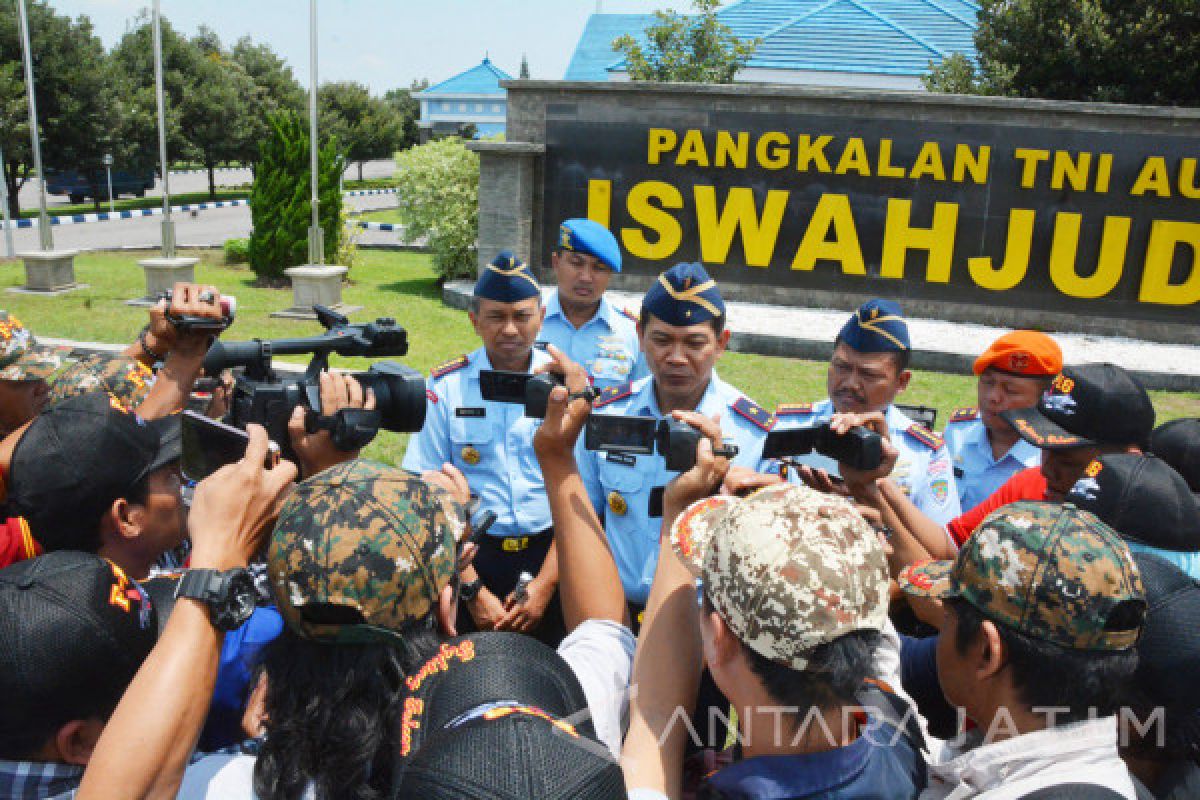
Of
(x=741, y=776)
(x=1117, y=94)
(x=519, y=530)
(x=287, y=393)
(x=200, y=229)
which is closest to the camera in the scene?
(x=741, y=776)

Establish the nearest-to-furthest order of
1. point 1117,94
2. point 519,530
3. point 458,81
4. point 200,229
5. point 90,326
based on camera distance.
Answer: point 519,530
point 90,326
point 1117,94
point 200,229
point 458,81

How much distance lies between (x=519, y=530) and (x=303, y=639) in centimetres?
192

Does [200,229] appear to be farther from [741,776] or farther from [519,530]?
[741,776]

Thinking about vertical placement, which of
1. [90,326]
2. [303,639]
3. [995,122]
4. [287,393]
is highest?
[995,122]

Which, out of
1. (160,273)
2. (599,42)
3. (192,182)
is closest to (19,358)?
(160,273)

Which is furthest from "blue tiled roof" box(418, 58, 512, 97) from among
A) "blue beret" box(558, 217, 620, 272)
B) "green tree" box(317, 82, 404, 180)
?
"blue beret" box(558, 217, 620, 272)

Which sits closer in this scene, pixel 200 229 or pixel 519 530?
pixel 519 530

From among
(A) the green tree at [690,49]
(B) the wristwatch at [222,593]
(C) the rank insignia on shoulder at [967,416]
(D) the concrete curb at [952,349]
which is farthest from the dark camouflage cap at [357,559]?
(A) the green tree at [690,49]

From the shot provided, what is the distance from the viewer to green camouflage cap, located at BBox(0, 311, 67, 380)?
316 cm

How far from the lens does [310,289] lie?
10.9 metres

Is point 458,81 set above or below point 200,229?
above

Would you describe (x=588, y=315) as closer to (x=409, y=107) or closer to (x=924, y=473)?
(x=924, y=473)

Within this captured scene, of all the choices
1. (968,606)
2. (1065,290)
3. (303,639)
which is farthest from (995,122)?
(303,639)

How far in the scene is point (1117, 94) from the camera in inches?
603
